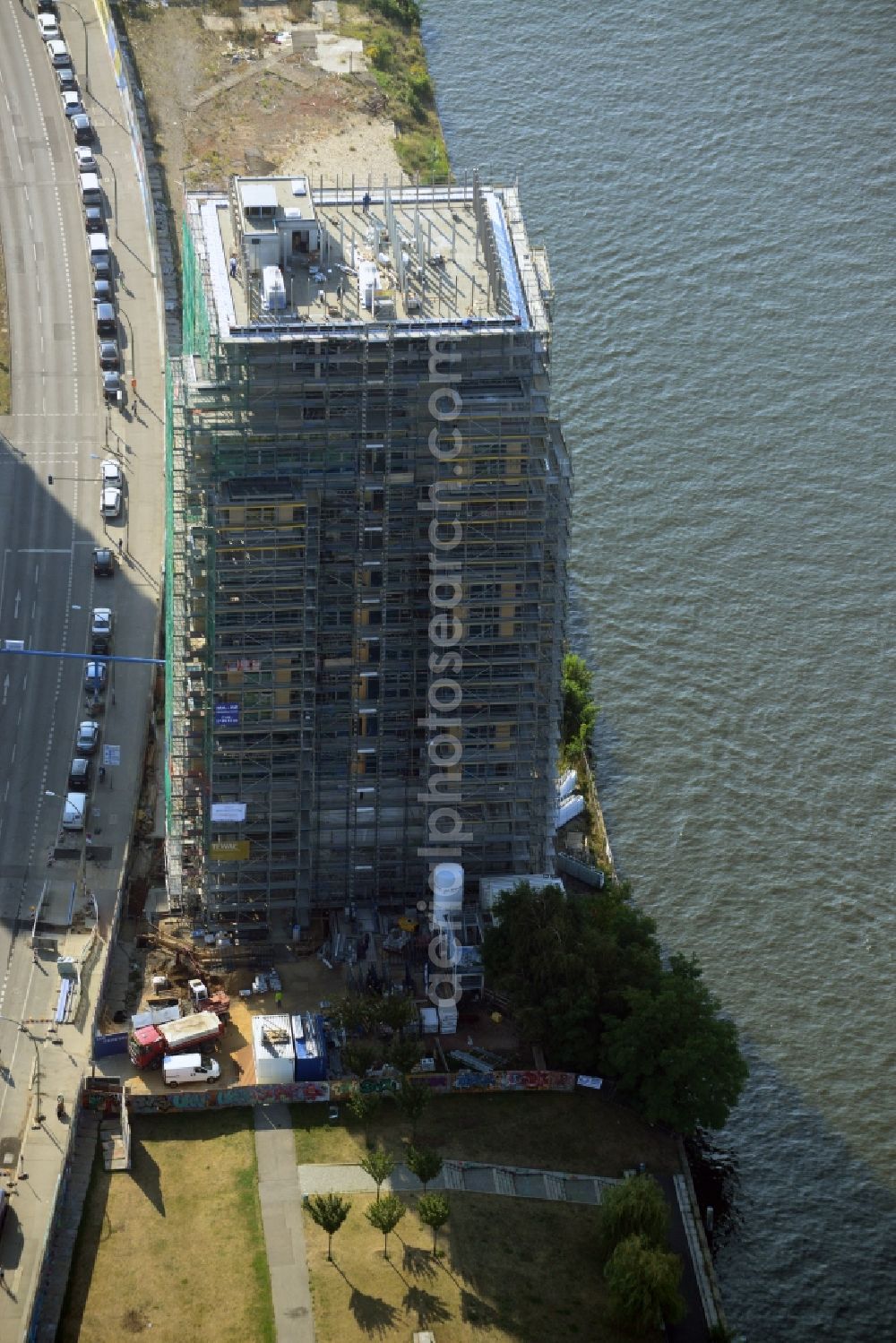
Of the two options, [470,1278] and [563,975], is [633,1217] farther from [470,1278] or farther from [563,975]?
[563,975]

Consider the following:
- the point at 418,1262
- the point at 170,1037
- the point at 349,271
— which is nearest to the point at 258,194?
the point at 349,271

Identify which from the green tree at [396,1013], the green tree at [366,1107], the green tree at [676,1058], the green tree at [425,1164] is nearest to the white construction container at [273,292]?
the green tree at [396,1013]

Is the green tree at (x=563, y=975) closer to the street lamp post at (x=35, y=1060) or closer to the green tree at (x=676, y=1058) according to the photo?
the green tree at (x=676, y=1058)

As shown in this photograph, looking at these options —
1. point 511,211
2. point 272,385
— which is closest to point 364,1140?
point 272,385

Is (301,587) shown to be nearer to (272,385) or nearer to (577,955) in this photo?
(272,385)

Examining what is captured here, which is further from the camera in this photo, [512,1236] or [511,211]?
[511,211]

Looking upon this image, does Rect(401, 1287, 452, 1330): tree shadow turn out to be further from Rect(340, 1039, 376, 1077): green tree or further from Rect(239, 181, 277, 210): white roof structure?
Rect(239, 181, 277, 210): white roof structure

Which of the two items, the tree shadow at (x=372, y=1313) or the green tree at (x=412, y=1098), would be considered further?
the green tree at (x=412, y=1098)
